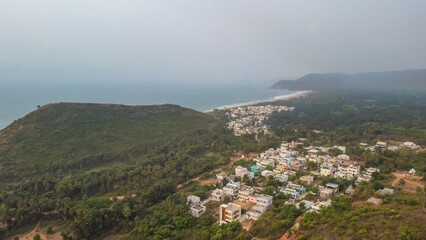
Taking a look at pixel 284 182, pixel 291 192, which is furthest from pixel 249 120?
pixel 291 192

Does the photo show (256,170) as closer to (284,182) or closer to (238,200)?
(284,182)

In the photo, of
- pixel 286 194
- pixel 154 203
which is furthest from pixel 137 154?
pixel 286 194

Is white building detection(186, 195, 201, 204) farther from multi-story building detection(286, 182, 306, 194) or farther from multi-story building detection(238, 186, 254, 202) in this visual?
multi-story building detection(286, 182, 306, 194)

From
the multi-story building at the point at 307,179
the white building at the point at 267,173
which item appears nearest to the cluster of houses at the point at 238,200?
the white building at the point at 267,173

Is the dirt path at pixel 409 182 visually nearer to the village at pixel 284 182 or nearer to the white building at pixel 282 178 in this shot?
the village at pixel 284 182

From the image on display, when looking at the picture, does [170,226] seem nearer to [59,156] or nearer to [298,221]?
[298,221]

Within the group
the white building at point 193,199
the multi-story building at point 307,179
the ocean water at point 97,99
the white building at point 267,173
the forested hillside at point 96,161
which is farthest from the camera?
the ocean water at point 97,99

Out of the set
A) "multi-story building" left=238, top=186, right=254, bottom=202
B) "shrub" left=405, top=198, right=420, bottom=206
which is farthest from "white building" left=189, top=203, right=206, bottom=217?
"shrub" left=405, top=198, right=420, bottom=206
